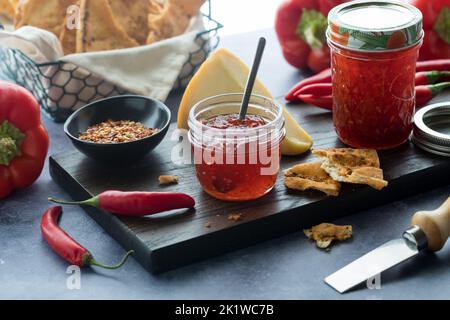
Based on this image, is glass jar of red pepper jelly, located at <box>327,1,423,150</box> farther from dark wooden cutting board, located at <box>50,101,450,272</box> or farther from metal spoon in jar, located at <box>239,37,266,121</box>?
metal spoon in jar, located at <box>239,37,266,121</box>

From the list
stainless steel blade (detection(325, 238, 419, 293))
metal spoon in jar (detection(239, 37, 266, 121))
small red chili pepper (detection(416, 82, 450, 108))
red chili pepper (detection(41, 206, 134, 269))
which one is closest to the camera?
stainless steel blade (detection(325, 238, 419, 293))

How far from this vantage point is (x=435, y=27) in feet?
8.05

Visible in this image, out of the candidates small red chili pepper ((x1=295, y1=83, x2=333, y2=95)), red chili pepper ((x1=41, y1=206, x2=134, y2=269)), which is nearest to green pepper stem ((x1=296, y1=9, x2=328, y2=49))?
small red chili pepper ((x1=295, y1=83, x2=333, y2=95))

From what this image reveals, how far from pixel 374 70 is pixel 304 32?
2.09ft

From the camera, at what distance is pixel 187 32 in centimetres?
247

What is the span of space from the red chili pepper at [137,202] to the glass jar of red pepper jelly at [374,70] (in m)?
0.45

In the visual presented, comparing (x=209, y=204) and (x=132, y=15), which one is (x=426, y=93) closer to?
(x=209, y=204)

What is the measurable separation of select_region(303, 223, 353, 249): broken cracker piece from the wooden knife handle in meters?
0.16

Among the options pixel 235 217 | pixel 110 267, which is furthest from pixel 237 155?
pixel 110 267

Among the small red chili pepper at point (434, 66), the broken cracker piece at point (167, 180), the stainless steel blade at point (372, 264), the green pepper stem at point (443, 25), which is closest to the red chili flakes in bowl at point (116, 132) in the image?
the broken cracker piece at point (167, 180)

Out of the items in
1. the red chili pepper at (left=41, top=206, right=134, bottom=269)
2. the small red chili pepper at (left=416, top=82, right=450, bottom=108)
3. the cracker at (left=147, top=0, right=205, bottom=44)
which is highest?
the cracker at (left=147, top=0, right=205, bottom=44)

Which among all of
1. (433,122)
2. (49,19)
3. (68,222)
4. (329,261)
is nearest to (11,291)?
(68,222)

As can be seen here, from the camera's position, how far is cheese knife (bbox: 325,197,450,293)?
167 cm

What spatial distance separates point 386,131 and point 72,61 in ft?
2.66
